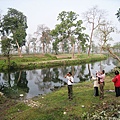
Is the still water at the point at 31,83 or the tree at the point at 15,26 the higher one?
the tree at the point at 15,26

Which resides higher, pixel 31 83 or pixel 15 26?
pixel 15 26

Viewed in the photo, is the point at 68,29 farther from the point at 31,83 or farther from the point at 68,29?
the point at 31,83

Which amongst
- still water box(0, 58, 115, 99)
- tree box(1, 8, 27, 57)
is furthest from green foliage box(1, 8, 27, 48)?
still water box(0, 58, 115, 99)

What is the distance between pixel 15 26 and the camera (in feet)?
170

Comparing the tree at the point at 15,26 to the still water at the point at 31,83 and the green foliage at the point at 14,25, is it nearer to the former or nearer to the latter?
the green foliage at the point at 14,25

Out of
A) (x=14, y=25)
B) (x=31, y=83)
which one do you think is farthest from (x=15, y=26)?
(x=31, y=83)

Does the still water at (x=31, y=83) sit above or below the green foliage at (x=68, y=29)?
below

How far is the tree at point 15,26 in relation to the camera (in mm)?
49344

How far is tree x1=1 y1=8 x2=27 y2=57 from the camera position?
49.3 metres

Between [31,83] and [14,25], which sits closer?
[31,83]

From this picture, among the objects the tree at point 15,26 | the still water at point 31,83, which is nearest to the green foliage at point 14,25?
the tree at point 15,26

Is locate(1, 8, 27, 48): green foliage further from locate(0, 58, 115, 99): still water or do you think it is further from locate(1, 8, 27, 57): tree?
locate(0, 58, 115, 99): still water

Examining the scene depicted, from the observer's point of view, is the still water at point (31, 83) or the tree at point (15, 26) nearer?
the still water at point (31, 83)

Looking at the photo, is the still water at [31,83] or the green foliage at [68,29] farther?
the green foliage at [68,29]
